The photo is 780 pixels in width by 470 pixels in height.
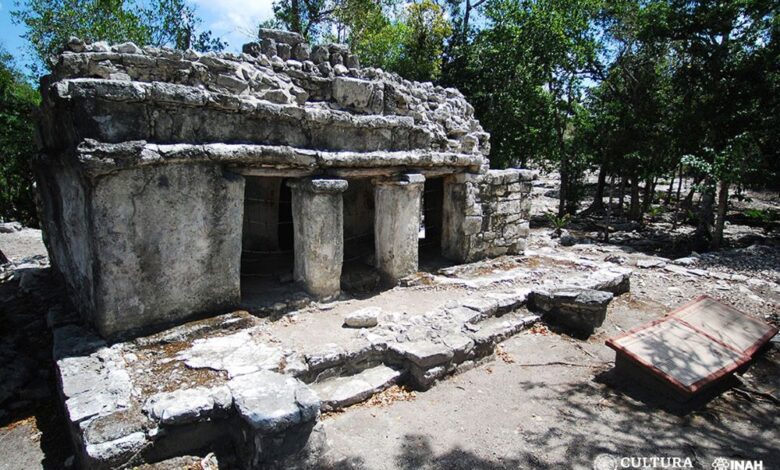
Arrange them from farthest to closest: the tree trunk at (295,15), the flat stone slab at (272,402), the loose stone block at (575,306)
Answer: the tree trunk at (295,15), the loose stone block at (575,306), the flat stone slab at (272,402)

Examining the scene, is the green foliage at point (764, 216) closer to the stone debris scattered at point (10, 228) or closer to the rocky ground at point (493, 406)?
the rocky ground at point (493, 406)

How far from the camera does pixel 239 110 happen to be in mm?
5109

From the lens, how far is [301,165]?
5.61m

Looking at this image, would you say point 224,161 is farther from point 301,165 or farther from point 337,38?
point 337,38

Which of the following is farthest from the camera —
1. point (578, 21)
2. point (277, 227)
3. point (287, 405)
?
point (578, 21)

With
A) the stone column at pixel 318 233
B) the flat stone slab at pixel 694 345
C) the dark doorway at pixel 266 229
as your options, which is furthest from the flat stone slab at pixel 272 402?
the flat stone slab at pixel 694 345

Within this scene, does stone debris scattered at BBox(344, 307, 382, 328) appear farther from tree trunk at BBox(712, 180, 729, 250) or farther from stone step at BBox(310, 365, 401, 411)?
tree trunk at BBox(712, 180, 729, 250)

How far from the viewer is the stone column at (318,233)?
229 inches

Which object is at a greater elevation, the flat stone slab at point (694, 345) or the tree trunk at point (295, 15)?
the tree trunk at point (295, 15)

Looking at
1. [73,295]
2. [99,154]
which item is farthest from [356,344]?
[73,295]

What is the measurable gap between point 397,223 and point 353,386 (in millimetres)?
2768

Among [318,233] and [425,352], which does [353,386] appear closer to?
[425,352]

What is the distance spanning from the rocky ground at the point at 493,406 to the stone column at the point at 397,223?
38 cm

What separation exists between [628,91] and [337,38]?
39.4ft
